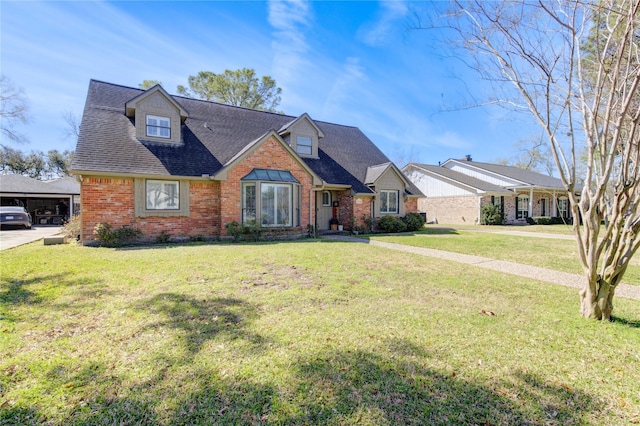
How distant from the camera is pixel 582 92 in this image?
413cm

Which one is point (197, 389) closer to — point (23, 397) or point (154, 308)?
point (23, 397)

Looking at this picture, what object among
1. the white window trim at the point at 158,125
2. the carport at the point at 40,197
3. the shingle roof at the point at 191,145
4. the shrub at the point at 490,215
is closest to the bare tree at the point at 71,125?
the carport at the point at 40,197

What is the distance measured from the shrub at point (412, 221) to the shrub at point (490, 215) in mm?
9200

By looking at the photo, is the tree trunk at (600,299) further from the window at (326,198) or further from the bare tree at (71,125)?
the bare tree at (71,125)

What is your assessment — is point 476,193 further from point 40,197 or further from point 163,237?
point 40,197

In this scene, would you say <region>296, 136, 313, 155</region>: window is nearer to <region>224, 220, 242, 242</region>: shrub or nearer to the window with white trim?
the window with white trim

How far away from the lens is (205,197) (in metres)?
13.1

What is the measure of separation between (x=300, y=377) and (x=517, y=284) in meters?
5.50

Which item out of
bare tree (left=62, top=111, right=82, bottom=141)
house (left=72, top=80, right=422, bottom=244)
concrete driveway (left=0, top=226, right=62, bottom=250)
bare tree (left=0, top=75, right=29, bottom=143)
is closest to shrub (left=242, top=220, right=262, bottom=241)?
house (left=72, top=80, right=422, bottom=244)

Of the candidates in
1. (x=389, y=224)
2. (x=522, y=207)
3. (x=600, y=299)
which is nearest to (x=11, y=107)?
(x=389, y=224)

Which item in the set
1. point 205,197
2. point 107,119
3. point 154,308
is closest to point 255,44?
point 205,197

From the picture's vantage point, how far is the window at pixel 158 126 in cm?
1361

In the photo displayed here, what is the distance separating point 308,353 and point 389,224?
14693mm

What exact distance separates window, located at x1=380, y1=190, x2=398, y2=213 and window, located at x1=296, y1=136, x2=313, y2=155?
5.05 metres
